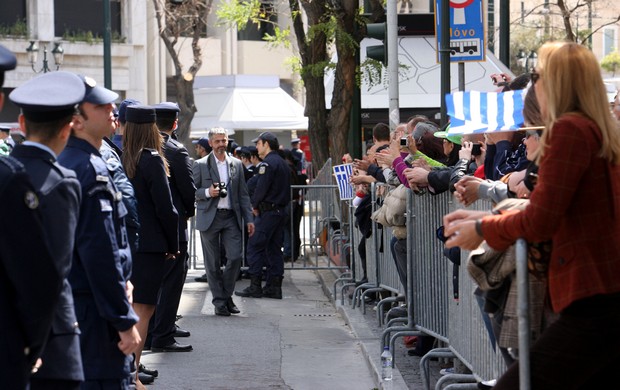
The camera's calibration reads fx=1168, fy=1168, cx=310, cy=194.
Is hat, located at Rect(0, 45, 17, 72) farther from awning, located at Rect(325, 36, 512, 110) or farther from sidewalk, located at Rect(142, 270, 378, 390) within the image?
awning, located at Rect(325, 36, 512, 110)

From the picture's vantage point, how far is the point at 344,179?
1405cm

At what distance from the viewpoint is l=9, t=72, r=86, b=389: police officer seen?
4.22 metres

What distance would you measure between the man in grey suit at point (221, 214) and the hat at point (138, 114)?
4359 mm

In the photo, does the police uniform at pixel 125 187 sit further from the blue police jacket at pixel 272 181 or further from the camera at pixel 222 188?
the blue police jacket at pixel 272 181

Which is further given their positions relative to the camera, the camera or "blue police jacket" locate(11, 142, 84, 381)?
the camera

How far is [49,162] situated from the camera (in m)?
4.35

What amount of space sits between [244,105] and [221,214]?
27612 millimetres

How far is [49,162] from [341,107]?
13.8 m

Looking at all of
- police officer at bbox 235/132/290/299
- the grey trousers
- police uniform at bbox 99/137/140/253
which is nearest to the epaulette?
police uniform at bbox 99/137/140/253

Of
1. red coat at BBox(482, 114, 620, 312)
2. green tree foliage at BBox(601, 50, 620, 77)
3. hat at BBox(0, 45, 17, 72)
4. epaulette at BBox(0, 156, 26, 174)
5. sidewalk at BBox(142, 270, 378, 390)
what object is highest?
green tree foliage at BBox(601, 50, 620, 77)

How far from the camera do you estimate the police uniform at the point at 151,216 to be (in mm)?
8523

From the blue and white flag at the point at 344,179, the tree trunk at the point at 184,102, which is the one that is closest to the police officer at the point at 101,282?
the blue and white flag at the point at 344,179

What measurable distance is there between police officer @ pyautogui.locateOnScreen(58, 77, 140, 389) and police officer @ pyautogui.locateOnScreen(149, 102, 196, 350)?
4.06 metres

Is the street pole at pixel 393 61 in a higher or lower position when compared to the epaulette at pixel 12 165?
higher
